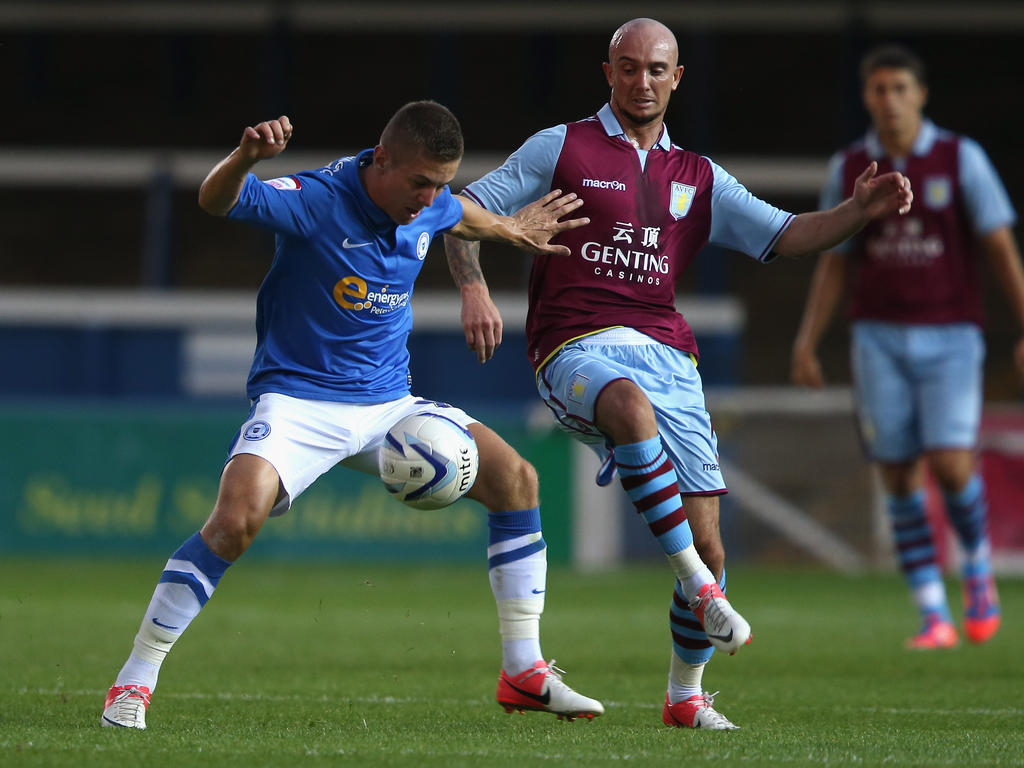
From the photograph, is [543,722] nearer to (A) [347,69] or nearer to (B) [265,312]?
(B) [265,312]

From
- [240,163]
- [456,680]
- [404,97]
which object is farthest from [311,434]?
[404,97]

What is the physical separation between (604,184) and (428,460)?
120cm

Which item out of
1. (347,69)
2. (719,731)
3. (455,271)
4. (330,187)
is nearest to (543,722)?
(719,731)

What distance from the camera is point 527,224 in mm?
5523

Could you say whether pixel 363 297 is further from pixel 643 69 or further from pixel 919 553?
pixel 919 553

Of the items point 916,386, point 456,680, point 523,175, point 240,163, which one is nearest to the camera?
point 240,163

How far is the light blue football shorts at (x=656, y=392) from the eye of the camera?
5504 mm

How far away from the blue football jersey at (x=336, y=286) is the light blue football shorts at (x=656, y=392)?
23.5 inches

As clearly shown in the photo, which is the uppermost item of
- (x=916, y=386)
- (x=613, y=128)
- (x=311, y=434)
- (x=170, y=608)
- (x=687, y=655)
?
(x=613, y=128)

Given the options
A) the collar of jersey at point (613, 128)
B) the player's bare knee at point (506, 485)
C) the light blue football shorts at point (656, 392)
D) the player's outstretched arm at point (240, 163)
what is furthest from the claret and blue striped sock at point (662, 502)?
the player's outstretched arm at point (240, 163)

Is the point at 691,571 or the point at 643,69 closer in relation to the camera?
the point at 691,571

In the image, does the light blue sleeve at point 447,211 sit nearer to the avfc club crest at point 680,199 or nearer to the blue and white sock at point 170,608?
the avfc club crest at point 680,199

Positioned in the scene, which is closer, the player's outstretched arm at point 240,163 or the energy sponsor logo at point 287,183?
the player's outstretched arm at point 240,163

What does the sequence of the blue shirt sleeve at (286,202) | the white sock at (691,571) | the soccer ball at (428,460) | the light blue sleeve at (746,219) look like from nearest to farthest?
the blue shirt sleeve at (286,202) < the white sock at (691,571) < the soccer ball at (428,460) < the light blue sleeve at (746,219)
